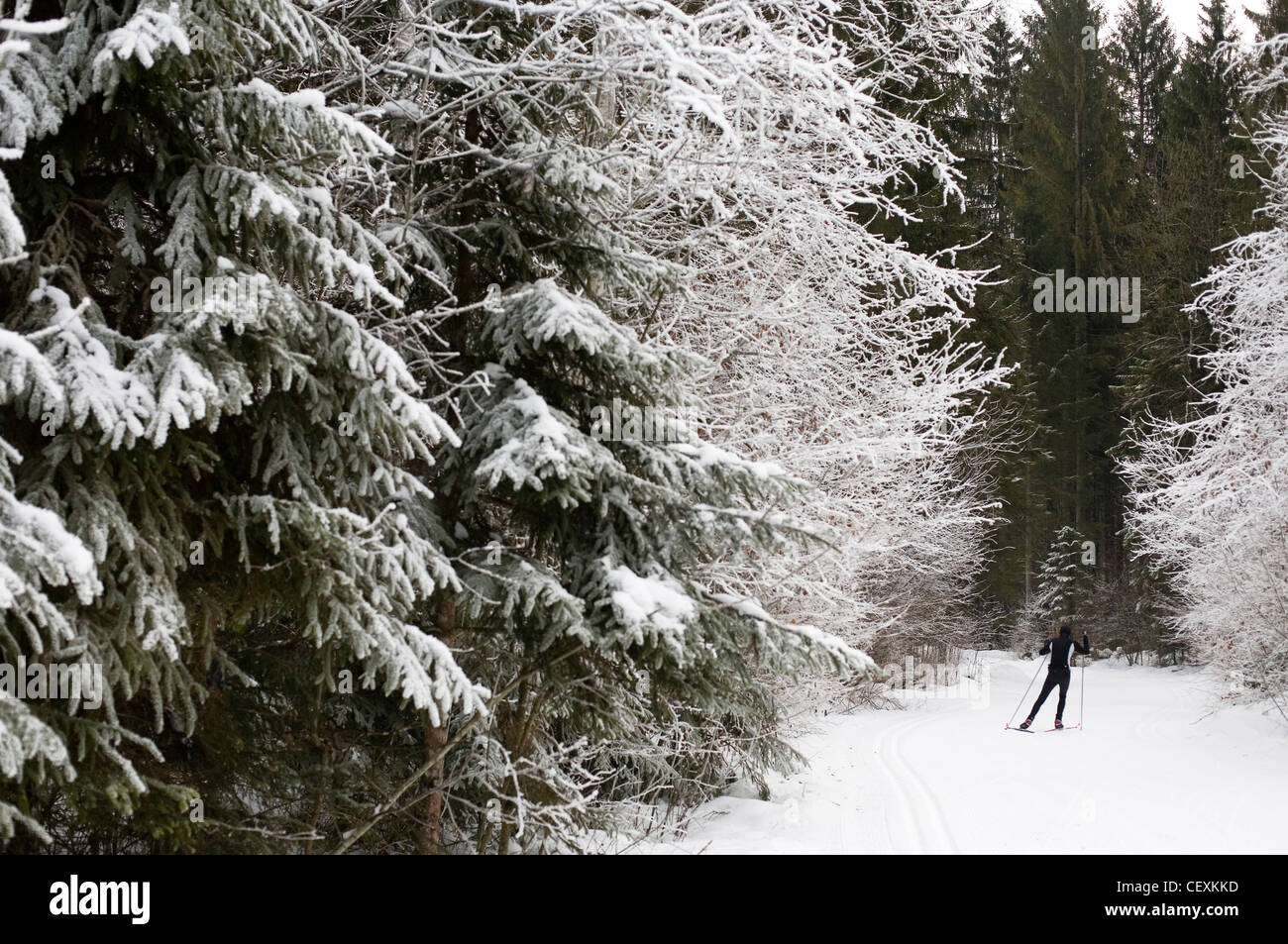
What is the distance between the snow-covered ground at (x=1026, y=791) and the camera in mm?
8219

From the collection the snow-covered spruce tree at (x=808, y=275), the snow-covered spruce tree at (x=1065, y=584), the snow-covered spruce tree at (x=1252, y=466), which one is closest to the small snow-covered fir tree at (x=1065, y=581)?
the snow-covered spruce tree at (x=1065, y=584)

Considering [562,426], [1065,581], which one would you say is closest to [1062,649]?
[562,426]

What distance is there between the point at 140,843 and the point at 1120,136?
4249 centimetres

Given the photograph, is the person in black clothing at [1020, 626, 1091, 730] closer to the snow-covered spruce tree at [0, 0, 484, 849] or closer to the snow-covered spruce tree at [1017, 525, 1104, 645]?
the snow-covered spruce tree at [0, 0, 484, 849]

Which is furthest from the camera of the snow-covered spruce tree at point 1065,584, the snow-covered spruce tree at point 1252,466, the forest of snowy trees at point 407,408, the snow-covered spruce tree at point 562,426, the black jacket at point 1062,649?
the snow-covered spruce tree at point 1065,584

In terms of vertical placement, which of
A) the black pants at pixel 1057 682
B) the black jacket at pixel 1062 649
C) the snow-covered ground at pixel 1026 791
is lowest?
the snow-covered ground at pixel 1026 791

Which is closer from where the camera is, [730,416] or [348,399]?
[348,399]

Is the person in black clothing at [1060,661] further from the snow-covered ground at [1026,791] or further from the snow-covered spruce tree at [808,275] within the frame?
the snow-covered spruce tree at [808,275]

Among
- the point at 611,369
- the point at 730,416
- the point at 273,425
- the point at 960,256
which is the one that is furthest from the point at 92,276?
the point at 960,256

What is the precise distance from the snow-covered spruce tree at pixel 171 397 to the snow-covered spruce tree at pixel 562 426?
0.66 m

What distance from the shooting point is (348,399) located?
4.39m

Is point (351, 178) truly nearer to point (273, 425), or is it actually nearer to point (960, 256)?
point (273, 425)

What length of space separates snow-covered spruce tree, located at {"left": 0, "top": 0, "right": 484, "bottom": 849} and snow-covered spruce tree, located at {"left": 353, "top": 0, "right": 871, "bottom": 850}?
2.16 ft

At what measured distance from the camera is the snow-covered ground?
8.22 metres
